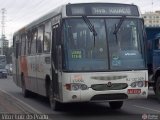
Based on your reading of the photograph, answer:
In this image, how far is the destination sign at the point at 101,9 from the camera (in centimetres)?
1290

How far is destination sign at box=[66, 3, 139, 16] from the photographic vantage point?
12.9 meters

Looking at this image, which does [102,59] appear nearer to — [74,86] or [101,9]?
[74,86]

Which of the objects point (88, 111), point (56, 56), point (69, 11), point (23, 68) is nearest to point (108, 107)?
point (88, 111)

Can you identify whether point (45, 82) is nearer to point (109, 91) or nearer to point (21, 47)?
point (109, 91)

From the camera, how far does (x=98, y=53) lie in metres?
12.6

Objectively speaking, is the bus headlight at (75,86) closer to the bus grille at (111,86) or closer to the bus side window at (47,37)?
the bus grille at (111,86)

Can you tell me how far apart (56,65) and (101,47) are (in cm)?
149

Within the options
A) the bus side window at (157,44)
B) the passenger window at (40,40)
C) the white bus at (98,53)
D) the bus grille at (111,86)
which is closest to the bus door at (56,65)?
the white bus at (98,53)

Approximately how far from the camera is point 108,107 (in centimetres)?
1562

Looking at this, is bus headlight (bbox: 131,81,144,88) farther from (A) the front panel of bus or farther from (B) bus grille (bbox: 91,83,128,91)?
(B) bus grille (bbox: 91,83,128,91)

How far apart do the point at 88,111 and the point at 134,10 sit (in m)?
3.49

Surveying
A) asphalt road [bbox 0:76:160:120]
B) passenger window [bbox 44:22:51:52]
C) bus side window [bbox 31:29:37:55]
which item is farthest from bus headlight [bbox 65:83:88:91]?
bus side window [bbox 31:29:37:55]

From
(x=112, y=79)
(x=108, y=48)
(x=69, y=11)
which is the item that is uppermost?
(x=69, y=11)

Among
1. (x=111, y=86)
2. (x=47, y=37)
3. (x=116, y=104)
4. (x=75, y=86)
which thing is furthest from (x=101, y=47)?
(x=116, y=104)
